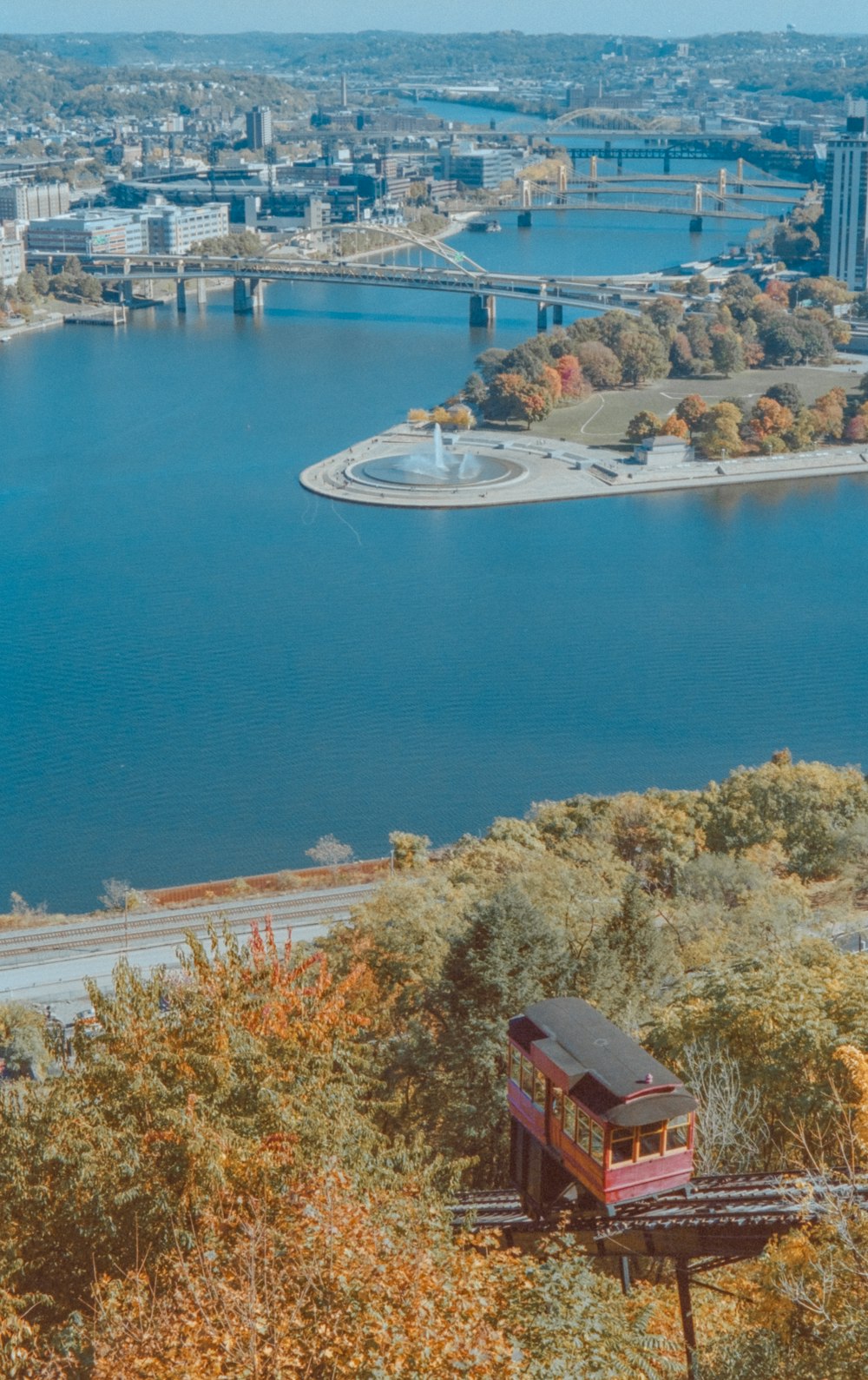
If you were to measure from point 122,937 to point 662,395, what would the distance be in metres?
12.7

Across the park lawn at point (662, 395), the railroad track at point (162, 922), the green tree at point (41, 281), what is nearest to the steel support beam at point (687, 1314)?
the railroad track at point (162, 922)

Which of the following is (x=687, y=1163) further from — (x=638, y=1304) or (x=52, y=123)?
(x=52, y=123)

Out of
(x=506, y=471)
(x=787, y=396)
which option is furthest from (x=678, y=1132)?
(x=787, y=396)

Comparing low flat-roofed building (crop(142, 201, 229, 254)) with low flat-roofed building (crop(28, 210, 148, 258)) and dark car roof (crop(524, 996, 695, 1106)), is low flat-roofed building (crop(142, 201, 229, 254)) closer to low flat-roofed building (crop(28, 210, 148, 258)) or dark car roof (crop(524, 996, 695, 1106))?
low flat-roofed building (crop(28, 210, 148, 258))

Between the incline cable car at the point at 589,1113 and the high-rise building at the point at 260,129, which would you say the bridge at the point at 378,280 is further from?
the incline cable car at the point at 589,1113

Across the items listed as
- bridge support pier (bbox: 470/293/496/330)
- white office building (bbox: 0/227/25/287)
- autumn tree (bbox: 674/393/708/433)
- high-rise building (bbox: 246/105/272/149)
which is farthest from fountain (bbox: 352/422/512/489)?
high-rise building (bbox: 246/105/272/149)

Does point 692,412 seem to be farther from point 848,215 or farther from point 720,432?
point 848,215

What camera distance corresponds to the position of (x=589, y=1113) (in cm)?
295

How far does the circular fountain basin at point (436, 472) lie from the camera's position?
14547 mm

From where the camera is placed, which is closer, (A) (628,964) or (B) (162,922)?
(A) (628,964)

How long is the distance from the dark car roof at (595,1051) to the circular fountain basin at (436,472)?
37.5ft

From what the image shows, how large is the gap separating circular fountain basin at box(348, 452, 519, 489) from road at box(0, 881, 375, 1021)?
8.13 meters

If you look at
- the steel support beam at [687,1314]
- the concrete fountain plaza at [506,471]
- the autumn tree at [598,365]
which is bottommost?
the steel support beam at [687,1314]

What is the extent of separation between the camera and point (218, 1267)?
2.37 meters
